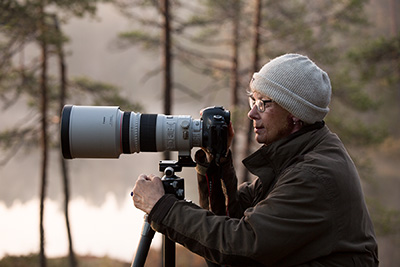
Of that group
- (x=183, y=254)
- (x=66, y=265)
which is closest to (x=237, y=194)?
(x=66, y=265)

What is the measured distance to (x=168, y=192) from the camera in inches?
75.8

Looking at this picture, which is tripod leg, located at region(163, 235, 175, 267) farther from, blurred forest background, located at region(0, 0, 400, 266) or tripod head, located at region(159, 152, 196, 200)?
blurred forest background, located at region(0, 0, 400, 266)

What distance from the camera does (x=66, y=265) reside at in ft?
35.2

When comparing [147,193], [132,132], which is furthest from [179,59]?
[147,193]

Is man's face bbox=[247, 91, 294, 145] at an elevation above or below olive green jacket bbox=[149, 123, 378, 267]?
above

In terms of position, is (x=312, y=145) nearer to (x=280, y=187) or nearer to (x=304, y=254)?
(x=280, y=187)

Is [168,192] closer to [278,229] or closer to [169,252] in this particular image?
[169,252]

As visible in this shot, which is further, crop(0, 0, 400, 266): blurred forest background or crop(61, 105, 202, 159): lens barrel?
crop(0, 0, 400, 266): blurred forest background

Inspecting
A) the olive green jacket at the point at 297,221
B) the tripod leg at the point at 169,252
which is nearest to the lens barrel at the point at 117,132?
the olive green jacket at the point at 297,221

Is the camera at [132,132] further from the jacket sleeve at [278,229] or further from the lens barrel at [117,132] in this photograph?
the jacket sleeve at [278,229]

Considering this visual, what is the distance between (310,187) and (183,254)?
11387 mm

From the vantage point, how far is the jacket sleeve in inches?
62.7

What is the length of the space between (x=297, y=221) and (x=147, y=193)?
645mm

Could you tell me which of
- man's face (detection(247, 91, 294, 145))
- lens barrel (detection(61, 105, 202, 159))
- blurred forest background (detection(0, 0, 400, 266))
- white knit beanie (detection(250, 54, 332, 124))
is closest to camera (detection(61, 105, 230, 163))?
lens barrel (detection(61, 105, 202, 159))
